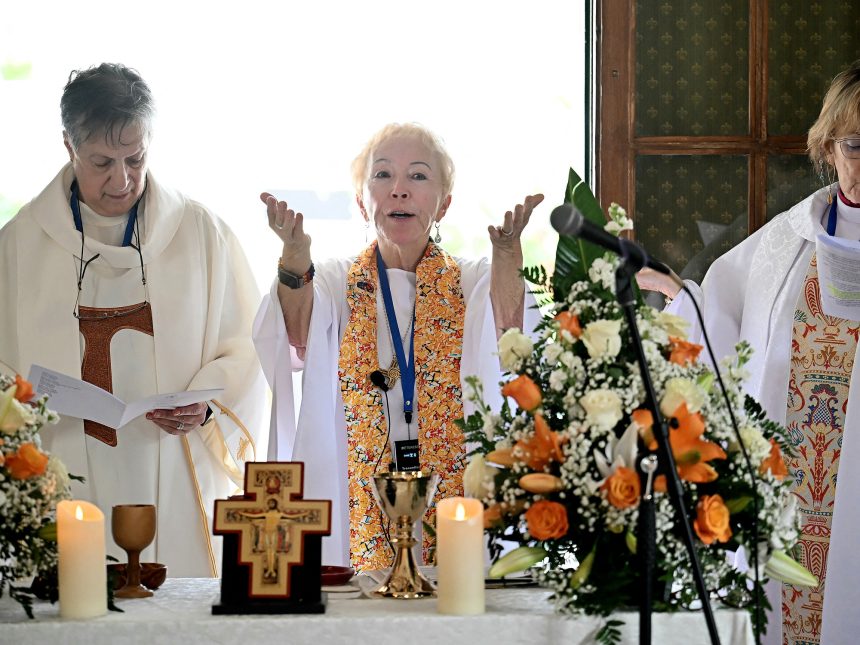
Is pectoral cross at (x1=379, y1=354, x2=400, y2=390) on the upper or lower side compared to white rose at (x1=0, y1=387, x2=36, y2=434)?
upper

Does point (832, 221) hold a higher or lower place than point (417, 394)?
higher

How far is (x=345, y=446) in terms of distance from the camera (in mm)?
3592

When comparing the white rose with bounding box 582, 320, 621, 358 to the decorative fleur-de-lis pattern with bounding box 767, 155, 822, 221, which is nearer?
the white rose with bounding box 582, 320, 621, 358

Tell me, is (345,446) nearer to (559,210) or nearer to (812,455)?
(812,455)

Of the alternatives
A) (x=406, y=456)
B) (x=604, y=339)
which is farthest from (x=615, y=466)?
(x=406, y=456)

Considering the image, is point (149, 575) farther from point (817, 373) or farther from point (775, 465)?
point (817, 373)

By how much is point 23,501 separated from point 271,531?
498 mm

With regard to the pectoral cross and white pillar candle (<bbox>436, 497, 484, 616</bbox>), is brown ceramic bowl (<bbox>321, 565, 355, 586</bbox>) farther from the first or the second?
the pectoral cross

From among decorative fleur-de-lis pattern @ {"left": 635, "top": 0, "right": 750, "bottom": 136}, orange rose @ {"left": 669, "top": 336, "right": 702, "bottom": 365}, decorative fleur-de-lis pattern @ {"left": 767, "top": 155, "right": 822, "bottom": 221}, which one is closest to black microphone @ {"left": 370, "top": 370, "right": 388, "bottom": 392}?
orange rose @ {"left": 669, "top": 336, "right": 702, "bottom": 365}

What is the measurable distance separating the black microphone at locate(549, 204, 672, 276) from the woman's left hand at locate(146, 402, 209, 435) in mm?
2013

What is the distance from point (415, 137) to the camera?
371 cm

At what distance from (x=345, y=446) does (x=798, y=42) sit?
2.69 m

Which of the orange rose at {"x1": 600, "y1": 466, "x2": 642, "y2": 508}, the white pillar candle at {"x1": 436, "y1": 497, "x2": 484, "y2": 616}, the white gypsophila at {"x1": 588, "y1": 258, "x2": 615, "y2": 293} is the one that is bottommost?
the white pillar candle at {"x1": 436, "y1": 497, "x2": 484, "y2": 616}

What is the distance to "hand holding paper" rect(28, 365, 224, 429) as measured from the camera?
335 centimetres
